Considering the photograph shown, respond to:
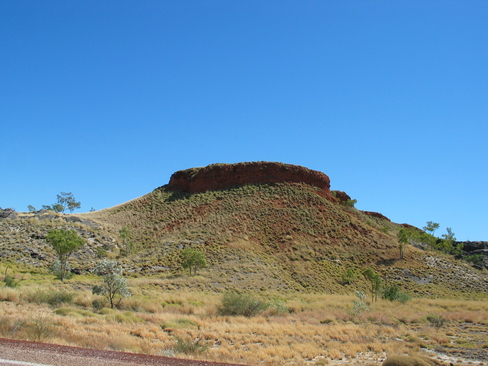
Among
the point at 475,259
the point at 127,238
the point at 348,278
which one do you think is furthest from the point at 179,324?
Result: the point at 475,259

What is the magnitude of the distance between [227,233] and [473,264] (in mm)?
35985

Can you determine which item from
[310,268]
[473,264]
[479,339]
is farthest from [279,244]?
[479,339]

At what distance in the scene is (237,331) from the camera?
52.3 ft

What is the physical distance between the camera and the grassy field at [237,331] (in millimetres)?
A: 11180

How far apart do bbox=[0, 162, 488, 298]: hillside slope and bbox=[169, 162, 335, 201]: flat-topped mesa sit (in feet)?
0.53

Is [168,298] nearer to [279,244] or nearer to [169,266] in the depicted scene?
[169,266]

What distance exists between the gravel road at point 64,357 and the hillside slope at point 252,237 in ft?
80.8

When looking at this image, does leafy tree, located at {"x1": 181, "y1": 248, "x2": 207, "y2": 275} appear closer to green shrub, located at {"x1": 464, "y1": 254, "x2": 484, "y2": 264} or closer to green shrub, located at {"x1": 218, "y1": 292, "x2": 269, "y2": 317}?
green shrub, located at {"x1": 218, "y1": 292, "x2": 269, "y2": 317}

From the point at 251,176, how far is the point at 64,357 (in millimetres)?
56173

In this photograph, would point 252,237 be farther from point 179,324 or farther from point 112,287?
point 179,324

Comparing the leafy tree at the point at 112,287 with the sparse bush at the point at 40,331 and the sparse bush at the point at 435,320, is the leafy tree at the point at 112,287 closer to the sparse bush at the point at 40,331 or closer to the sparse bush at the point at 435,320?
the sparse bush at the point at 40,331

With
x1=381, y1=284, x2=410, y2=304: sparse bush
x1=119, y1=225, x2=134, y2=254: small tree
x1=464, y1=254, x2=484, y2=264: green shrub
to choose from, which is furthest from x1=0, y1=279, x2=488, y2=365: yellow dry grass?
x1=464, y1=254, x2=484, y2=264: green shrub

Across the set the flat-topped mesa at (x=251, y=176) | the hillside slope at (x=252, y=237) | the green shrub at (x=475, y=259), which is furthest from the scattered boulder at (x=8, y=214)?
the green shrub at (x=475, y=259)

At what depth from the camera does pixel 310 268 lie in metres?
45.5
